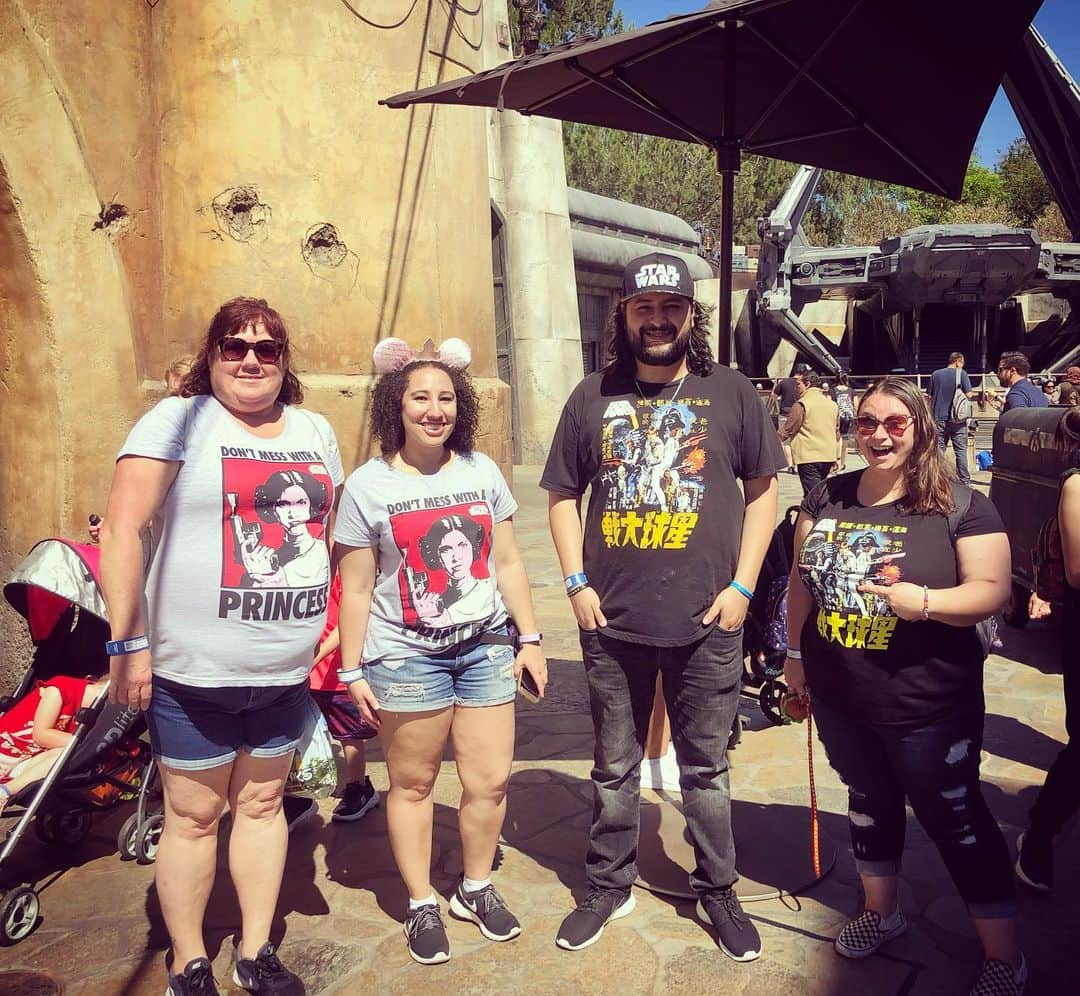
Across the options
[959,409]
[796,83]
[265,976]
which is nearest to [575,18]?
[959,409]

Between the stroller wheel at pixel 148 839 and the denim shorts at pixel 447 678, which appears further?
the stroller wheel at pixel 148 839

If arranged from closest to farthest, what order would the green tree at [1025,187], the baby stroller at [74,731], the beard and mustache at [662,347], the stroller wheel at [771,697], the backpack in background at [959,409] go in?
the beard and mustache at [662,347], the baby stroller at [74,731], the stroller wheel at [771,697], the backpack in background at [959,409], the green tree at [1025,187]

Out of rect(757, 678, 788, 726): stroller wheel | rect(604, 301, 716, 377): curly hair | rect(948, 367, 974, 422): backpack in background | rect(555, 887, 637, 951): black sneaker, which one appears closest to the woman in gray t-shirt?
rect(555, 887, 637, 951): black sneaker

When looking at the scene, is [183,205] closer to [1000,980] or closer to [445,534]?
[445,534]

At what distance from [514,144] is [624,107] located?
11249mm

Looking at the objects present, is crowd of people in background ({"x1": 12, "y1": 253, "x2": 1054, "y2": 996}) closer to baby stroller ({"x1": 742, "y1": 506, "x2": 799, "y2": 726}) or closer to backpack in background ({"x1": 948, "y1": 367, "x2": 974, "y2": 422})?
baby stroller ({"x1": 742, "y1": 506, "x2": 799, "y2": 726})

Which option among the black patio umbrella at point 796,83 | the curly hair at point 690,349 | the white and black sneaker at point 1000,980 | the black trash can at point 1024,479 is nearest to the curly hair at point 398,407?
the curly hair at point 690,349

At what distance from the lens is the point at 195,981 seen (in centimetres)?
262

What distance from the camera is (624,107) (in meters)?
4.75

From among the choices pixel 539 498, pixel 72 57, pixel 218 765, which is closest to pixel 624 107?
pixel 72 57

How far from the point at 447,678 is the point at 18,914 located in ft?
5.36

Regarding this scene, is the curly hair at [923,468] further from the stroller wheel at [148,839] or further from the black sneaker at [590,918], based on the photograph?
the stroller wheel at [148,839]

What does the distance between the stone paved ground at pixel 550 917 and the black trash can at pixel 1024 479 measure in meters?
2.05

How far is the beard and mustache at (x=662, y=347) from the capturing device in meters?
2.94
